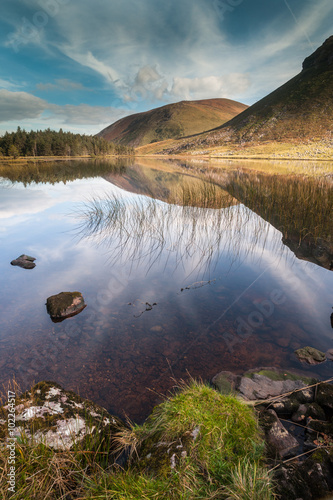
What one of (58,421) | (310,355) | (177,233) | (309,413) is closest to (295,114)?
(177,233)

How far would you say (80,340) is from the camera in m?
4.83

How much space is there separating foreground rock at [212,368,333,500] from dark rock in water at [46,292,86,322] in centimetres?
344

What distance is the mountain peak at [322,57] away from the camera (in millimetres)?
134875

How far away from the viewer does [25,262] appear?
26.5 feet

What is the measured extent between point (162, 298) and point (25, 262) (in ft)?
16.5

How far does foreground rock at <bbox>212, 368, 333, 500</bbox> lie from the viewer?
207cm

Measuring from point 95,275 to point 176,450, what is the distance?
18.6 feet

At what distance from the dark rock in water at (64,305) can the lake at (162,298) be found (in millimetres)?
153

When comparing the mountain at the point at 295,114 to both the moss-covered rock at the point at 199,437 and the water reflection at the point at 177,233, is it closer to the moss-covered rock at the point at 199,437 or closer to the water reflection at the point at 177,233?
the water reflection at the point at 177,233

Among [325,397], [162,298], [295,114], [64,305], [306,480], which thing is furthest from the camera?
[295,114]

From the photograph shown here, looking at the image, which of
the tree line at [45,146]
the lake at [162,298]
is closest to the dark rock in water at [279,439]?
the lake at [162,298]

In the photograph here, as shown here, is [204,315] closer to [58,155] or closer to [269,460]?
[269,460]

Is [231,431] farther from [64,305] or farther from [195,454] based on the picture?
[64,305]

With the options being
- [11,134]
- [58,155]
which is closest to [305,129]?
[58,155]
